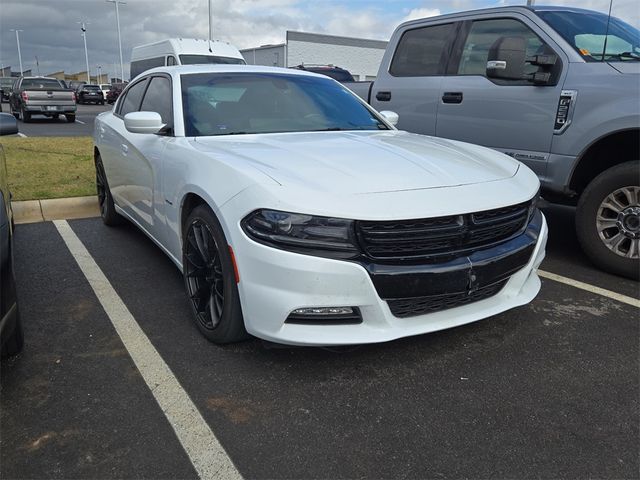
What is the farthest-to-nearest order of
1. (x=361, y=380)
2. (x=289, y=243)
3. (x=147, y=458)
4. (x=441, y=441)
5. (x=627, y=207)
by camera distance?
(x=627, y=207) < (x=361, y=380) < (x=289, y=243) < (x=441, y=441) < (x=147, y=458)

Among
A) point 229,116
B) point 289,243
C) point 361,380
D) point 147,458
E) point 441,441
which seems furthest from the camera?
point 229,116

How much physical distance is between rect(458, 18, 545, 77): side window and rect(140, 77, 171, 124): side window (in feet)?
9.14

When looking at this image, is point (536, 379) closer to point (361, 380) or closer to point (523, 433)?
point (523, 433)

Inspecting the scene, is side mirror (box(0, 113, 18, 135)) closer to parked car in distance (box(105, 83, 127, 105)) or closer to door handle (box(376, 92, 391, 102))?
door handle (box(376, 92, 391, 102))

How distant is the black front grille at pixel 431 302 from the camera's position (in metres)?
2.50

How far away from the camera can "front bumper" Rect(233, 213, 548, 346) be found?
2.36m

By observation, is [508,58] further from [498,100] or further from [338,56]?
[338,56]

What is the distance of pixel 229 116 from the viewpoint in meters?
3.62

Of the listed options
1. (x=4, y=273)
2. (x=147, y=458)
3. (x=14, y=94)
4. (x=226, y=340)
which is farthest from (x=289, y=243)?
(x=14, y=94)

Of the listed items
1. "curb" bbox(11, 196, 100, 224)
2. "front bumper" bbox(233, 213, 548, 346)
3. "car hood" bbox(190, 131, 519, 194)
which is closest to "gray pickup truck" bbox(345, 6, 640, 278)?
"car hood" bbox(190, 131, 519, 194)

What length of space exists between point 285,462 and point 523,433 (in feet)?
3.39

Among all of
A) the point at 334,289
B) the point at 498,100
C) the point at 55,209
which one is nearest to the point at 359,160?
the point at 334,289

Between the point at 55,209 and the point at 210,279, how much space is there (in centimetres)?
374

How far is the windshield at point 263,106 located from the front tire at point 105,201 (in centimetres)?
188
